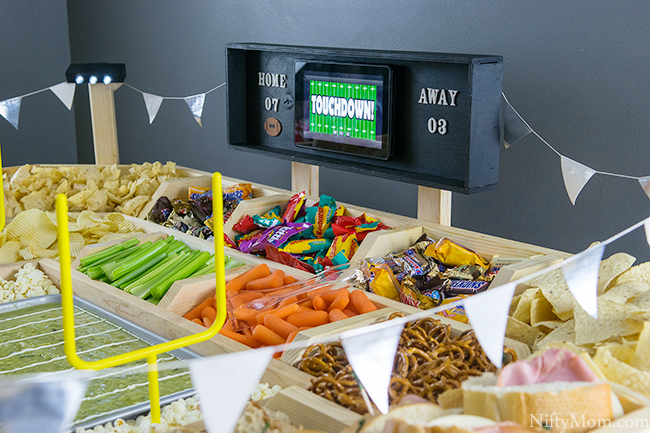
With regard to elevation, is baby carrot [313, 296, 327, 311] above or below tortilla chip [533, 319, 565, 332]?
below

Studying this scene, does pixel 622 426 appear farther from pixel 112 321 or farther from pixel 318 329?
pixel 112 321

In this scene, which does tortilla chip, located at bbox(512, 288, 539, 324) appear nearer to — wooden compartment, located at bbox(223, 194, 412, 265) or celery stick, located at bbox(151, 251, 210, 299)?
wooden compartment, located at bbox(223, 194, 412, 265)

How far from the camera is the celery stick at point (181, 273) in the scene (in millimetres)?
2100

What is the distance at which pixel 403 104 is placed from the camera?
7.80ft

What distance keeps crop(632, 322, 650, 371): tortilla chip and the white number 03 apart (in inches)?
48.8

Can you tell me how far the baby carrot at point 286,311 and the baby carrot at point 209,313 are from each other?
0.22 metres

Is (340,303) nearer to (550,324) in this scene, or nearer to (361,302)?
(361,302)

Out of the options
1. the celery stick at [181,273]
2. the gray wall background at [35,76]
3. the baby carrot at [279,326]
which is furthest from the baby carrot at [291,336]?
the gray wall background at [35,76]

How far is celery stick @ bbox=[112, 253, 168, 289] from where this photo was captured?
7.26 ft

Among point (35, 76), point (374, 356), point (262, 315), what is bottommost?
point (262, 315)

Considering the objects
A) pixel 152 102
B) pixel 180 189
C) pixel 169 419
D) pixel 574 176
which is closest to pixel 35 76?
pixel 152 102

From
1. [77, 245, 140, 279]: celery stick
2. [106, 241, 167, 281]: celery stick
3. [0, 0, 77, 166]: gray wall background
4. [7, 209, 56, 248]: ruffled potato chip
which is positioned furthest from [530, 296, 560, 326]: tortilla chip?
[0, 0, 77, 166]: gray wall background

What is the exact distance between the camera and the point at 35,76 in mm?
6191

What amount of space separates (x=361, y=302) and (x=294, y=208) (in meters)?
0.82
